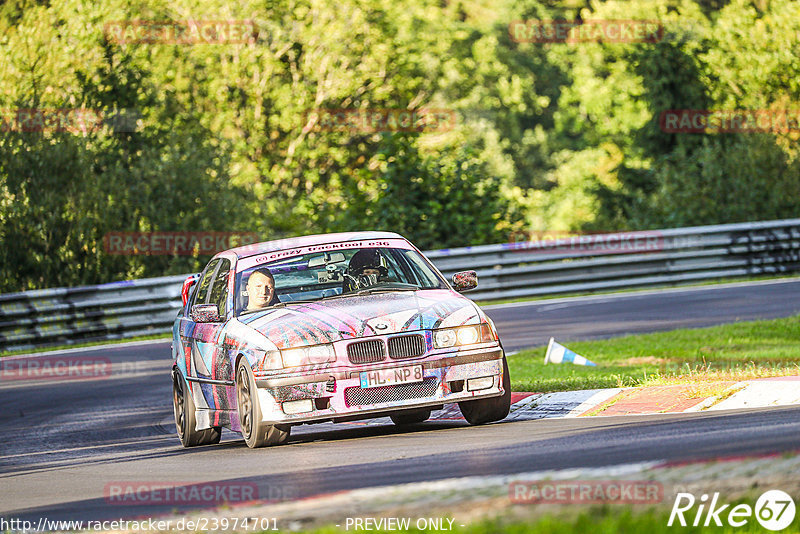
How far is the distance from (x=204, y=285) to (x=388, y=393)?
3.09 meters

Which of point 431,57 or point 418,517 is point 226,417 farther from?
point 431,57

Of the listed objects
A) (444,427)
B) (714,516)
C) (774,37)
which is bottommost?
(444,427)

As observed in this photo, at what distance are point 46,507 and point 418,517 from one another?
2.96 m

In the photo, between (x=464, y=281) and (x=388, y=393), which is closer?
(x=388, y=393)

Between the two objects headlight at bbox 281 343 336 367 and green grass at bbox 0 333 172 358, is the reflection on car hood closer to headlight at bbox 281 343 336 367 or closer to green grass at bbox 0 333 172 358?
headlight at bbox 281 343 336 367

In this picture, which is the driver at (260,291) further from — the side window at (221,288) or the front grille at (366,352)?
the front grille at (366,352)

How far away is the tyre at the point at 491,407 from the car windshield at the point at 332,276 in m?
1.04

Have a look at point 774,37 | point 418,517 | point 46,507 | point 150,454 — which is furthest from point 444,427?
point 774,37

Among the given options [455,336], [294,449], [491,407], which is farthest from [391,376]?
[491,407]

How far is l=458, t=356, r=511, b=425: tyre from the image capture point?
996 centimetres

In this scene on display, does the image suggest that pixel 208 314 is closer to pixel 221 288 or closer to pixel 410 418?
pixel 221 288

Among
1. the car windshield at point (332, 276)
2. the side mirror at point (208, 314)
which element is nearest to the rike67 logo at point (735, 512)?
the car windshield at point (332, 276)

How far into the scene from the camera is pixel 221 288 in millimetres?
11094

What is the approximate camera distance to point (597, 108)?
67250mm
